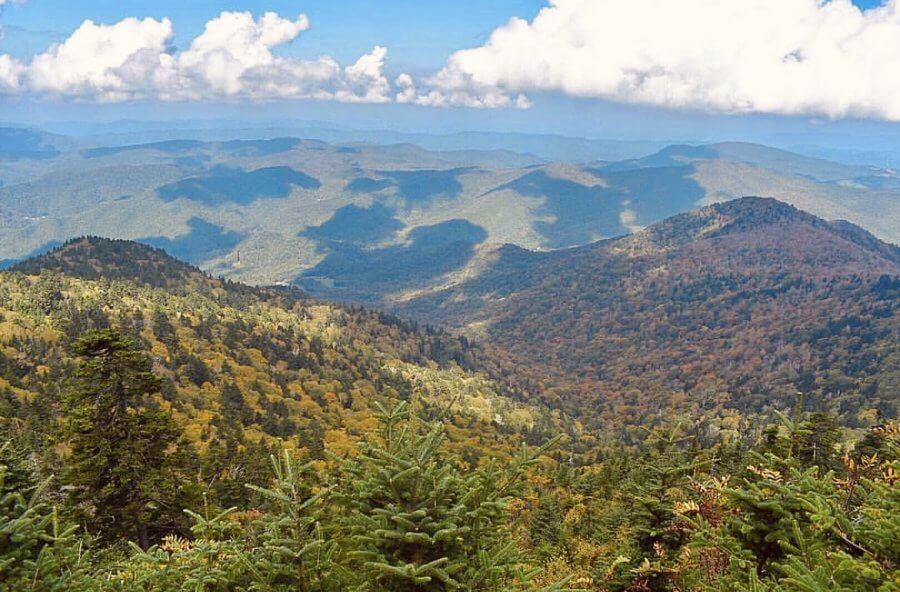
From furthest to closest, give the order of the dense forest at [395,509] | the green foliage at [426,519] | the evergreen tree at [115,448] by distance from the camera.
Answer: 1. the evergreen tree at [115,448]
2. the dense forest at [395,509]
3. the green foliage at [426,519]

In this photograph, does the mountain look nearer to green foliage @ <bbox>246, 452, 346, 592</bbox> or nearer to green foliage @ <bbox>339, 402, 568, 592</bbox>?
green foliage @ <bbox>246, 452, 346, 592</bbox>

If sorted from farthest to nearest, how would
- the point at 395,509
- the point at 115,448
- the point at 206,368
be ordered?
1. the point at 206,368
2. the point at 115,448
3. the point at 395,509

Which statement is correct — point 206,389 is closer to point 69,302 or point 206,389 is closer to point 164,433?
point 69,302

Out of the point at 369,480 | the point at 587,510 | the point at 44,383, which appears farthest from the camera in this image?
the point at 44,383

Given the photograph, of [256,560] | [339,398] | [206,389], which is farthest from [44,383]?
[256,560]

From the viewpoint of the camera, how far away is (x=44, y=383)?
285 feet

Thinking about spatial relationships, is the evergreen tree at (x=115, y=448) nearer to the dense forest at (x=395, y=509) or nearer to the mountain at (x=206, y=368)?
the dense forest at (x=395, y=509)

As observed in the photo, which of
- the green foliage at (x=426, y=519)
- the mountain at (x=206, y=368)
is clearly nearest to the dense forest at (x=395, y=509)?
the green foliage at (x=426, y=519)

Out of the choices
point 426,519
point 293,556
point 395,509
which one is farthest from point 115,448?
point 426,519

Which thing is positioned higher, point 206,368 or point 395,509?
point 395,509

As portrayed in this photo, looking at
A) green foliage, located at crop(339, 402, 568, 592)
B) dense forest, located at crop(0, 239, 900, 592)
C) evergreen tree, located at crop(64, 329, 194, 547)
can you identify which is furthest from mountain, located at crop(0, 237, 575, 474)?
green foliage, located at crop(339, 402, 568, 592)

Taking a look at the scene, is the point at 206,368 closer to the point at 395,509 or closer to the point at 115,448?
the point at 115,448

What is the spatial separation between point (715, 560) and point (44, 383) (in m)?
101

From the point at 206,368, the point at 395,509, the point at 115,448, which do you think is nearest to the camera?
the point at 395,509
